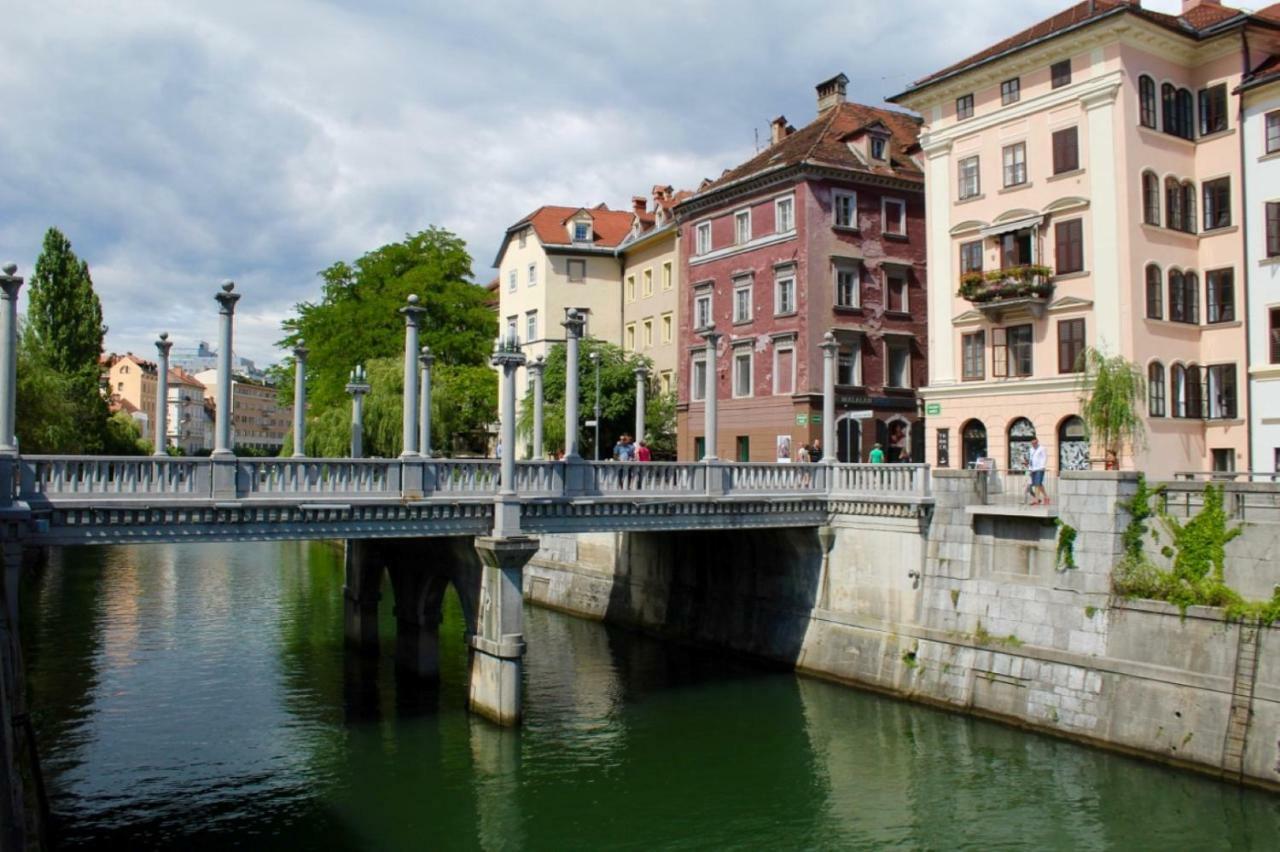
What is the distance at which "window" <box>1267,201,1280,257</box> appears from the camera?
31.5 m

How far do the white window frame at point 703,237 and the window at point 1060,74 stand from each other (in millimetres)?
18661

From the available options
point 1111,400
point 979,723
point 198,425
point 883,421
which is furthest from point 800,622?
point 198,425

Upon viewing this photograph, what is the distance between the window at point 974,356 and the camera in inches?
1460

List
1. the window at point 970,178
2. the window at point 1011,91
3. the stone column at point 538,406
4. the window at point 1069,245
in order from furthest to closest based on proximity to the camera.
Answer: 1. the window at point 970,178
2. the window at point 1011,91
3. the window at point 1069,245
4. the stone column at point 538,406

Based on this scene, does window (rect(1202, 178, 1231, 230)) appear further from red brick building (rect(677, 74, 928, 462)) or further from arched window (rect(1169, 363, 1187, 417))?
red brick building (rect(677, 74, 928, 462))

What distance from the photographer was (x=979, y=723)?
26.1 meters

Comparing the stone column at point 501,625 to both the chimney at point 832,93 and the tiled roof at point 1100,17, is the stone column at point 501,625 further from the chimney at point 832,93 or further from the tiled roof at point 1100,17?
the chimney at point 832,93

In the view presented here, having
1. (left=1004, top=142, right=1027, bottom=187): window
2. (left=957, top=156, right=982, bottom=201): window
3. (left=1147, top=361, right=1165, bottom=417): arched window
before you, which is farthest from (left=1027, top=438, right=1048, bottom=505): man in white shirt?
(left=957, top=156, right=982, bottom=201): window

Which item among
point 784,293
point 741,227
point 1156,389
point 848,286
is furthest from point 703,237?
point 1156,389

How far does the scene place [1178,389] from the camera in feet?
111

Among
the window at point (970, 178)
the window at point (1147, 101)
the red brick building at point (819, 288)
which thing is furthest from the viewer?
the red brick building at point (819, 288)

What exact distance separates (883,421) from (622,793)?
1099 inches

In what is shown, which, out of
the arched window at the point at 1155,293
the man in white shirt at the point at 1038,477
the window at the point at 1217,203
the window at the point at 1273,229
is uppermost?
the window at the point at 1217,203

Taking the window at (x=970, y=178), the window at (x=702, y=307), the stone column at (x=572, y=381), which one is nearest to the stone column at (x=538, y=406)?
the stone column at (x=572, y=381)
